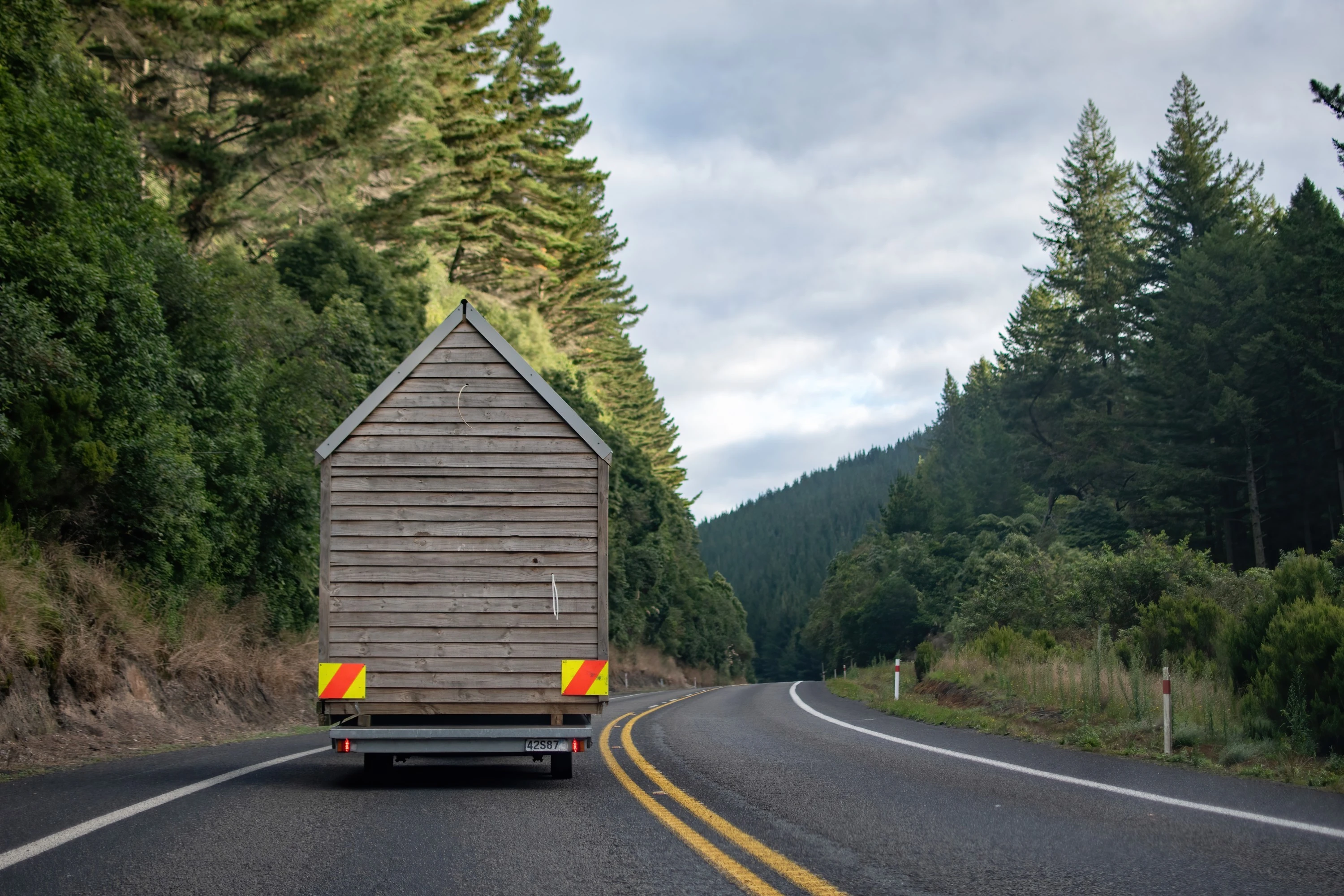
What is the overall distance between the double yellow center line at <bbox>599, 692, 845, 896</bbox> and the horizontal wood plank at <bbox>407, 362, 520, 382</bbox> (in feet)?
12.9

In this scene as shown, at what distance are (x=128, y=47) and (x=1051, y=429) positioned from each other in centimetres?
6304

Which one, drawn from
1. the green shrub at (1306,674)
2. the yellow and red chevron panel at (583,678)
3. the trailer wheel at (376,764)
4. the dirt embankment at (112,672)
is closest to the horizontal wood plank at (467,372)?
the yellow and red chevron panel at (583,678)

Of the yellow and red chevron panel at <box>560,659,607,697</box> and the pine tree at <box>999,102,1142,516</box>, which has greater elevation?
the pine tree at <box>999,102,1142,516</box>

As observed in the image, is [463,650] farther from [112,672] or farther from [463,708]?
[112,672]

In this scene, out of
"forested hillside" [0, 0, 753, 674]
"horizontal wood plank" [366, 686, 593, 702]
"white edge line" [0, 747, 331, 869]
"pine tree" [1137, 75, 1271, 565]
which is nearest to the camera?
"white edge line" [0, 747, 331, 869]

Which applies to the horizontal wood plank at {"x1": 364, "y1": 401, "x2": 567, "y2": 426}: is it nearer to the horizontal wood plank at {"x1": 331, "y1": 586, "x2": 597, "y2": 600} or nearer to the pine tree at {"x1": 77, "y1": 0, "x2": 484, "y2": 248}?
the horizontal wood plank at {"x1": 331, "y1": 586, "x2": 597, "y2": 600}

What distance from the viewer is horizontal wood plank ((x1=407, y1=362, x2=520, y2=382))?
377 inches

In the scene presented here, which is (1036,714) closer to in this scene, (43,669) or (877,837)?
(877,837)

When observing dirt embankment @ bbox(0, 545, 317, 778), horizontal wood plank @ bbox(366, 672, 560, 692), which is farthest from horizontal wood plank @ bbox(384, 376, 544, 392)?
dirt embankment @ bbox(0, 545, 317, 778)

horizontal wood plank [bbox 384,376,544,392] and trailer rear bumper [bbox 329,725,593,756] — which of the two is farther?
horizontal wood plank [bbox 384,376,544,392]

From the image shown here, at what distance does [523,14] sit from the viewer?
49906 millimetres

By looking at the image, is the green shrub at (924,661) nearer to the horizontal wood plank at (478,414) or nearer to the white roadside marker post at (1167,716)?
the white roadside marker post at (1167,716)

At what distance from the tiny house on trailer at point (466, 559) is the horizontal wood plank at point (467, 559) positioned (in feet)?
0.04

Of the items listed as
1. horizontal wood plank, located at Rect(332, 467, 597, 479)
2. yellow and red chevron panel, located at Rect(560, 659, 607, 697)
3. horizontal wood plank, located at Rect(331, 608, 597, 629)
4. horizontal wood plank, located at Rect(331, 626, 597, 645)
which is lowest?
yellow and red chevron panel, located at Rect(560, 659, 607, 697)
